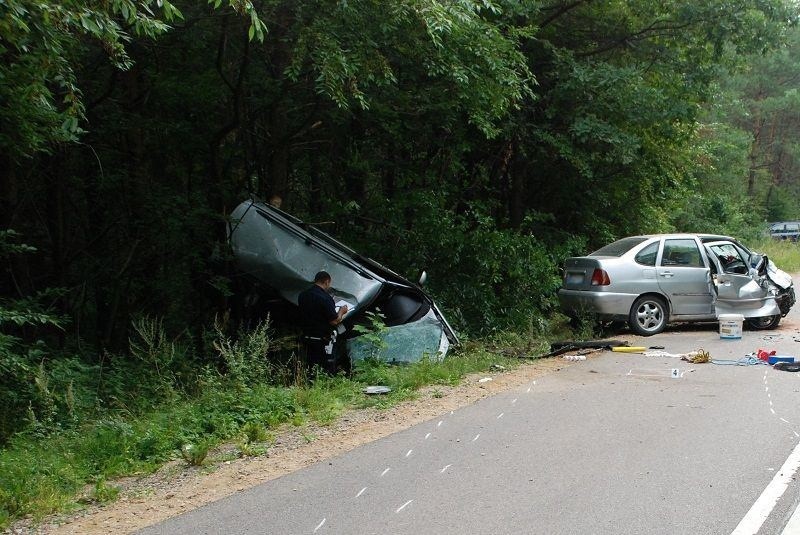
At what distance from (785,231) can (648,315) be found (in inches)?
1392

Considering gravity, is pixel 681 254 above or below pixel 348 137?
below

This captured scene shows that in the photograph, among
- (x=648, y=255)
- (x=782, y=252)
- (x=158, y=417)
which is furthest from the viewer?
(x=782, y=252)

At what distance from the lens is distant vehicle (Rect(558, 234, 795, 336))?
41.7 feet

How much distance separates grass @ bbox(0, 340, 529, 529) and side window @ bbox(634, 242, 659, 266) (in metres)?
5.23

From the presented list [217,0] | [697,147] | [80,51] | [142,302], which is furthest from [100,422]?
[697,147]

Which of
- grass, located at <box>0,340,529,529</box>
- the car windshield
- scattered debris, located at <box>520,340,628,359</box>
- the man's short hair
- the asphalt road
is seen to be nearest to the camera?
the asphalt road

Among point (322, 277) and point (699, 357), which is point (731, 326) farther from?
point (322, 277)

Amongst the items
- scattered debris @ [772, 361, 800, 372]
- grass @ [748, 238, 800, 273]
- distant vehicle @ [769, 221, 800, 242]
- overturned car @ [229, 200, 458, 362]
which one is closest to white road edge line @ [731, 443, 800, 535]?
scattered debris @ [772, 361, 800, 372]

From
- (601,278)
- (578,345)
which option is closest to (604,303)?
(601,278)

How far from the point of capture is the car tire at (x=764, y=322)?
44.5 feet

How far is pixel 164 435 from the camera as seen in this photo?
6676 mm

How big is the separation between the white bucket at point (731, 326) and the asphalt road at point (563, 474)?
3.81 metres

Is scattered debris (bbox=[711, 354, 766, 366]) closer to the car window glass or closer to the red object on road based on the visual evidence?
the red object on road

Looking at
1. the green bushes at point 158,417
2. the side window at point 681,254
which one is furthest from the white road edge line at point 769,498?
the side window at point 681,254
